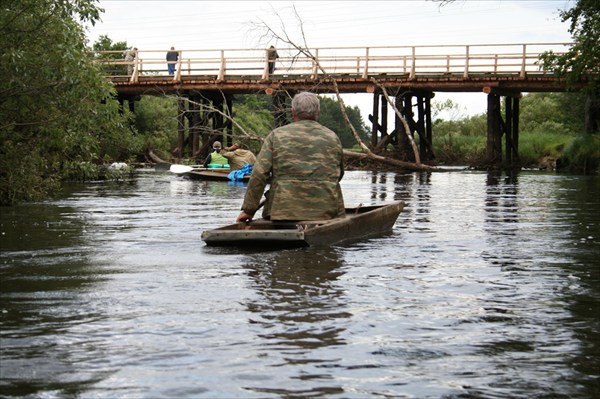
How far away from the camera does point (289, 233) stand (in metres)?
10.0

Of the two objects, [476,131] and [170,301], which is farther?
[476,131]

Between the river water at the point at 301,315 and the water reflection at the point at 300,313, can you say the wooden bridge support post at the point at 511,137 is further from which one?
the water reflection at the point at 300,313

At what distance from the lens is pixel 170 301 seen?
734cm

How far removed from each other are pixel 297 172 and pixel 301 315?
384 centimetres

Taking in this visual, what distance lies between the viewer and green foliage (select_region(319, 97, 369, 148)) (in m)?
101

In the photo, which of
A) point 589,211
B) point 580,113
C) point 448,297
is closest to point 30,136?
point 589,211

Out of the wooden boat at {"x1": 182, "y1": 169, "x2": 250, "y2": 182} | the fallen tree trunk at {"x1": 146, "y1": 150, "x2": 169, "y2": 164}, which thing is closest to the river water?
the wooden boat at {"x1": 182, "y1": 169, "x2": 250, "y2": 182}

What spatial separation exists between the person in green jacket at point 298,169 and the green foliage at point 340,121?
8205 cm

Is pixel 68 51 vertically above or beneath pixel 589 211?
above

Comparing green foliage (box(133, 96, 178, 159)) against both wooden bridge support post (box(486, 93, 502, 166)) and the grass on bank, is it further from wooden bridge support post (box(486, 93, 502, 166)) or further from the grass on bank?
wooden bridge support post (box(486, 93, 502, 166))

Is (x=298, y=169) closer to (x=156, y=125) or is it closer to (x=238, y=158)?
(x=238, y=158)

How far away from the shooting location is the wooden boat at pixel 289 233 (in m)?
10.0

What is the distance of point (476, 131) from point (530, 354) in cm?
5059

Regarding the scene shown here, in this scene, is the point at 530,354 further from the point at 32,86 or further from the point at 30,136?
the point at 30,136
